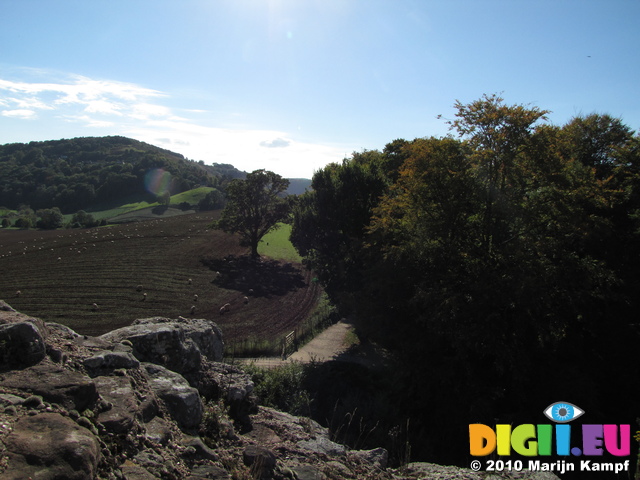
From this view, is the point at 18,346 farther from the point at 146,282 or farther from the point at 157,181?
the point at 157,181

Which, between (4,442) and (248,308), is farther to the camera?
(248,308)

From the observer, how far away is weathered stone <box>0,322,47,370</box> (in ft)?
16.3

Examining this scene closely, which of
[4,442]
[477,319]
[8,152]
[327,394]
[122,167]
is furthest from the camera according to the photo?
[8,152]

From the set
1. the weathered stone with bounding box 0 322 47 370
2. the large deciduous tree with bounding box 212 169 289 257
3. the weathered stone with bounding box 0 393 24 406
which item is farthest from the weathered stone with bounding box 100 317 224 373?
the large deciduous tree with bounding box 212 169 289 257

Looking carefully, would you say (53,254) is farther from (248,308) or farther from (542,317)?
(542,317)

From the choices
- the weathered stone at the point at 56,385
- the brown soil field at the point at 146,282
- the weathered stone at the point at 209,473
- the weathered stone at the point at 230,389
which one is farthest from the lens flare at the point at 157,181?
the weathered stone at the point at 209,473

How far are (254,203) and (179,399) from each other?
39139 millimetres

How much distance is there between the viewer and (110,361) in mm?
5879

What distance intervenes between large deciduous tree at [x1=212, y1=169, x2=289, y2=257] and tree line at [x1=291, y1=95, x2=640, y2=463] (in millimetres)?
29139

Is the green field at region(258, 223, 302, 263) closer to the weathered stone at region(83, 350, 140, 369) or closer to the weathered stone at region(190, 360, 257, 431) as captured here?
the weathered stone at region(190, 360, 257, 431)

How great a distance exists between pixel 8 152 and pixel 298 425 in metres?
240

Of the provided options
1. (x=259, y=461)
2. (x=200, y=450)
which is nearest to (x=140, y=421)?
(x=200, y=450)

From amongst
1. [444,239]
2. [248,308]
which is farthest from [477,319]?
[248,308]

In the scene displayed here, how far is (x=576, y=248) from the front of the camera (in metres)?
14.9
